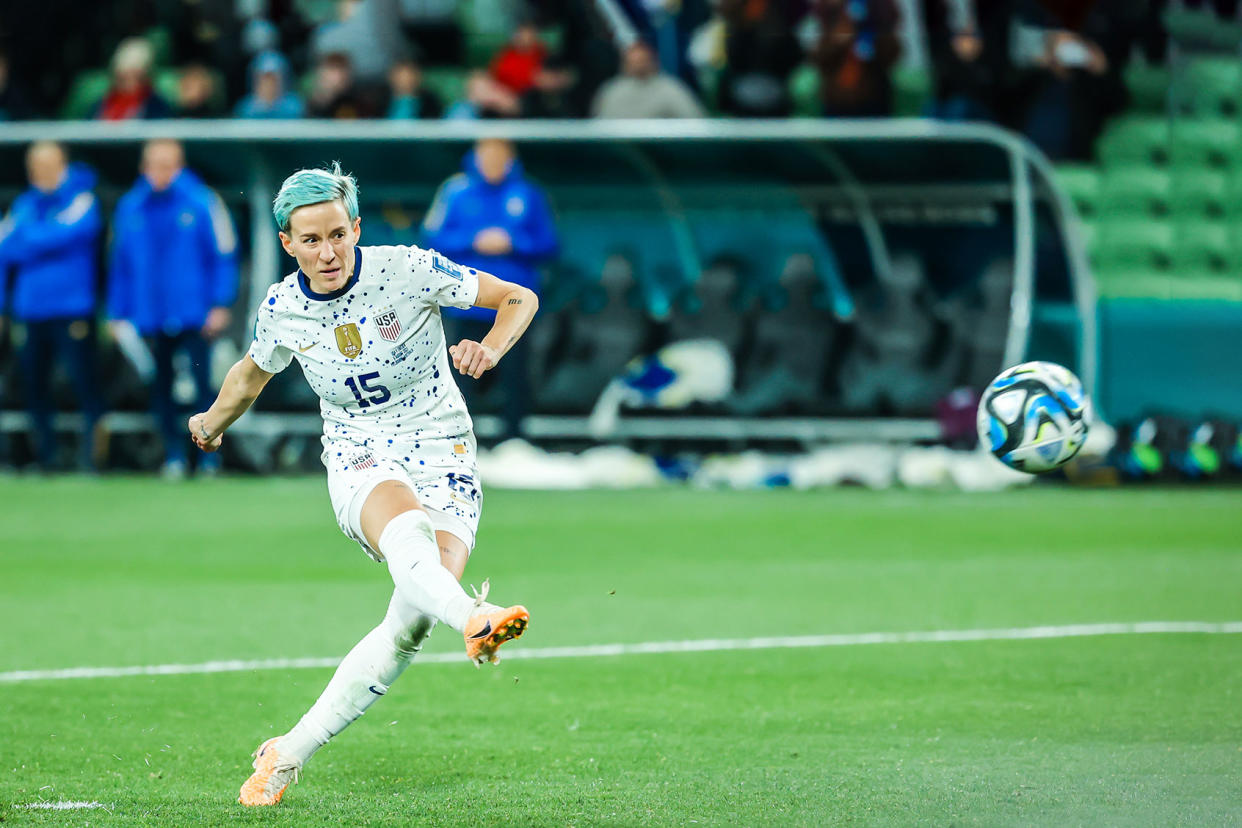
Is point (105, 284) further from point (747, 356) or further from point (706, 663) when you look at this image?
point (706, 663)

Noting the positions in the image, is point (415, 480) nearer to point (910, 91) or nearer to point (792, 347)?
point (792, 347)

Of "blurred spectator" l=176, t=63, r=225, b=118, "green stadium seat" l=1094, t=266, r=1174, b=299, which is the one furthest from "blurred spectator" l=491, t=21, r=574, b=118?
"green stadium seat" l=1094, t=266, r=1174, b=299

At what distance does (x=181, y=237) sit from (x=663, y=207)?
408 cm

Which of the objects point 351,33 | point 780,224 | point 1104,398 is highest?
point 351,33

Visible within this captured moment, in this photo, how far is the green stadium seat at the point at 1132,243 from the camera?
1770 cm

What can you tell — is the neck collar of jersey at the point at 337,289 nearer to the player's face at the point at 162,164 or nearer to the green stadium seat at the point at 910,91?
the player's face at the point at 162,164

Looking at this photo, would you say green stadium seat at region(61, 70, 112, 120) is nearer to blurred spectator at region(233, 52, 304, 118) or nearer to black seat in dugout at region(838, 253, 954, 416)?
blurred spectator at region(233, 52, 304, 118)

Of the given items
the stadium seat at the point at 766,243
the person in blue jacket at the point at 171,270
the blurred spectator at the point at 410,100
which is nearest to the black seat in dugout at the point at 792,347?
the stadium seat at the point at 766,243

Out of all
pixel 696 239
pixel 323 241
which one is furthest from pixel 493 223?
pixel 323 241

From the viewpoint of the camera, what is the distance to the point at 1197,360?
1545 cm

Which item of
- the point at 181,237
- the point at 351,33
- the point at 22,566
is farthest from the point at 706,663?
the point at 351,33

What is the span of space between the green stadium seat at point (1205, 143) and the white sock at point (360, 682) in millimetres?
13742

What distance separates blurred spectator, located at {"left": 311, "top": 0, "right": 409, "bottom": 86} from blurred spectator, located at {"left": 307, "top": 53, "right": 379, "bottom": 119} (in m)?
0.67

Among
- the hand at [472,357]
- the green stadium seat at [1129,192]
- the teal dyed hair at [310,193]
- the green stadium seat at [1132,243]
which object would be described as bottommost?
the green stadium seat at [1132,243]
